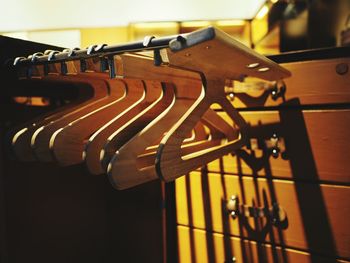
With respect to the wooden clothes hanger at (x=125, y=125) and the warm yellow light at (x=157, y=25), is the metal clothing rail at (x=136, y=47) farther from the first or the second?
the warm yellow light at (x=157, y=25)

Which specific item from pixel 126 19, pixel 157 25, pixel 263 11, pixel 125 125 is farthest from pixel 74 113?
pixel 126 19

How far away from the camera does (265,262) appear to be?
0.82m

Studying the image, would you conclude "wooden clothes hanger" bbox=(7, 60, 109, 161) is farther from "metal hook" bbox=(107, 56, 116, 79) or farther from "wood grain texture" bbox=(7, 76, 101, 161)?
"metal hook" bbox=(107, 56, 116, 79)

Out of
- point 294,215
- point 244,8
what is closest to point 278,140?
point 294,215

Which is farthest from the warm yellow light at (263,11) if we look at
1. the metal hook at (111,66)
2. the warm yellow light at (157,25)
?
the metal hook at (111,66)

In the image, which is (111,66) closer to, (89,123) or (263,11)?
(89,123)

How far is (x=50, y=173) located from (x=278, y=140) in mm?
669

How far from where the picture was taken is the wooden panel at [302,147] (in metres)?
0.72

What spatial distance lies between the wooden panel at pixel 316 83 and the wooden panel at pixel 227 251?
41cm

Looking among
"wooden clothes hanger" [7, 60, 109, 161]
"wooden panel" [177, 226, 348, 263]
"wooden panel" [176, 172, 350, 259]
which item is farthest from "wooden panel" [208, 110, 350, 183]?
"wooden clothes hanger" [7, 60, 109, 161]

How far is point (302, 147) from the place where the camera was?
30.0 inches

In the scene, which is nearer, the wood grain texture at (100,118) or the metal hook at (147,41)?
the metal hook at (147,41)

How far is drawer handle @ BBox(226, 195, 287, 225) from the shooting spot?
2.53ft

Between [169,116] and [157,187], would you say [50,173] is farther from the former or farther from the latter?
[169,116]
